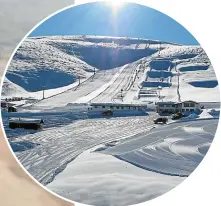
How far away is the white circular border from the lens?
2.20 metres

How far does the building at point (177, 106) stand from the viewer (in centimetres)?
221

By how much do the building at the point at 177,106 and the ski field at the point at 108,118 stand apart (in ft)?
0.09

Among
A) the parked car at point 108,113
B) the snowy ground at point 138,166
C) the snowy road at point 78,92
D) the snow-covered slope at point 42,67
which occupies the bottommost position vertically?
the snowy ground at point 138,166

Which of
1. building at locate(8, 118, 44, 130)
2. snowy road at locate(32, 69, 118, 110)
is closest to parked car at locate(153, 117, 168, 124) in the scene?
snowy road at locate(32, 69, 118, 110)

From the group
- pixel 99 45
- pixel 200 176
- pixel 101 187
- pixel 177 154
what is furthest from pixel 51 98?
pixel 200 176

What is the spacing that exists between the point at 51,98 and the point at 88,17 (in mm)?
472

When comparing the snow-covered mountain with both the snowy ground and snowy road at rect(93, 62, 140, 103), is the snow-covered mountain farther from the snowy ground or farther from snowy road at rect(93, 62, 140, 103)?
the snowy ground

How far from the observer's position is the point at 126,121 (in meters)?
2.24

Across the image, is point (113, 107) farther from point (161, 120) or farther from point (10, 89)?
point (10, 89)

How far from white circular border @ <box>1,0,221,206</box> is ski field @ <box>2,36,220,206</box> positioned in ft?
0.14

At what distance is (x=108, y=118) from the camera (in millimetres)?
2229

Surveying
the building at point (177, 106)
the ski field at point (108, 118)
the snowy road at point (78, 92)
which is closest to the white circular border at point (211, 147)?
the ski field at point (108, 118)

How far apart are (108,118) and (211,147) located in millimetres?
581

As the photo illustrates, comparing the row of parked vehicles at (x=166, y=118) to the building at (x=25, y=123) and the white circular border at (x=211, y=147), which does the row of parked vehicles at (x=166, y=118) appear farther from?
→ the building at (x=25, y=123)
